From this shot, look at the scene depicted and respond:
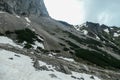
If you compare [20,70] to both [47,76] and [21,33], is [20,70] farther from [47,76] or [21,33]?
[21,33]

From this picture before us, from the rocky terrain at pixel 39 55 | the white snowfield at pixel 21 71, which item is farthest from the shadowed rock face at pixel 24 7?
the white snowfield at pixel 21 71

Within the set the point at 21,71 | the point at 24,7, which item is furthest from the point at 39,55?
the point at 24,7

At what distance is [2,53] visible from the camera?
178ft

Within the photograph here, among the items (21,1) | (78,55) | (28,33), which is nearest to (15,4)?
(21,1)

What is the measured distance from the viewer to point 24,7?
450 ft

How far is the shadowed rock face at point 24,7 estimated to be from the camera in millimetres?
119150

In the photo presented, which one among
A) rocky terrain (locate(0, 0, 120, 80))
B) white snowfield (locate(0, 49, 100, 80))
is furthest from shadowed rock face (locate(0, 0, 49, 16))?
white snowfield (locate(0, 49, 100, 80))

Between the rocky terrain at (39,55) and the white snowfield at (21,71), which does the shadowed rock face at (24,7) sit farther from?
the white snowfield at (21,71)

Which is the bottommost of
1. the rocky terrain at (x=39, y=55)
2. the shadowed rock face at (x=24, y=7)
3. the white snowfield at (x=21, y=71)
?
the white snowfield at (x=21, y=71)

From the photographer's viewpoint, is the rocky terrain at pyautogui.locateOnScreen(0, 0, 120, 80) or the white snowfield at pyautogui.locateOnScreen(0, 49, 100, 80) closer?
the white snowfield at pyautogui.locateOnScreen(0, 49, 100, 80)

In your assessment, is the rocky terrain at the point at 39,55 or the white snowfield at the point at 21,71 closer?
the white snowfield at the point at 21,71

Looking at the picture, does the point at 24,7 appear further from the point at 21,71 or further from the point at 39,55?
the point at 21,71

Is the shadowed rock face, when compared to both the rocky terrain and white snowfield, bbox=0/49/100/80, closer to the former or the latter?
the rocky terrain

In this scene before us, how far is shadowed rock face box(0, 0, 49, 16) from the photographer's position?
11915cm
